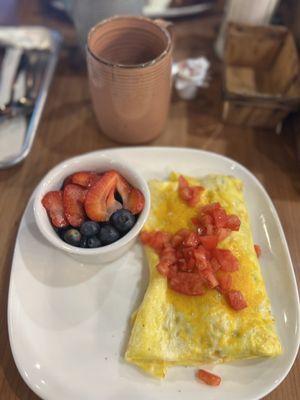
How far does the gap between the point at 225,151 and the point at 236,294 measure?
0.56 metres

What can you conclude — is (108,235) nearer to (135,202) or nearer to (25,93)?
(135,202)

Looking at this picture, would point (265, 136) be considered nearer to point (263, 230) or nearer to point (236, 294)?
point (263, 230)

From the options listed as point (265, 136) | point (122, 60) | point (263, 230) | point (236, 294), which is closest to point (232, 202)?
point (263, 230)

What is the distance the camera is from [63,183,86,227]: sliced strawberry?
2.89 feet

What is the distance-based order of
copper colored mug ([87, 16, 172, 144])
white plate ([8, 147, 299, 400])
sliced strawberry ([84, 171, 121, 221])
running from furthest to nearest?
copper colored mug ([87, 16, 172, 144]) < sliced strawberry ([84, 171, 121, 221]) < white plate ([8, 147, 299, 400])

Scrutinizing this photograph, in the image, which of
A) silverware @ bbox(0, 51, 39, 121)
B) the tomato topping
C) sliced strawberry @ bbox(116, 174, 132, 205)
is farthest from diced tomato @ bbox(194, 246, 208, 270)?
silverware @ bbox(0, 51, 39, 121)

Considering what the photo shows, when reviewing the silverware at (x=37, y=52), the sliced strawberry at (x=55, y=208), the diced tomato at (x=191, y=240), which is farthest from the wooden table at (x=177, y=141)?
the diced tomato at (x=191, y=240)

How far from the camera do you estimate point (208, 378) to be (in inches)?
30.7

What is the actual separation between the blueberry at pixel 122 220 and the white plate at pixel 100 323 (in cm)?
13

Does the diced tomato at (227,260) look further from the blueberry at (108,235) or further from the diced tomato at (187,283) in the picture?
the blueberry at (108,235)

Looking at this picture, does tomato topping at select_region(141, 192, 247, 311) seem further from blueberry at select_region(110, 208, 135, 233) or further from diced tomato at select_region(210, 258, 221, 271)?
blueberry at select_region(110, 208, 135, 233)

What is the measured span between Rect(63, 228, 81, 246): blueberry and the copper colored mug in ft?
1.38

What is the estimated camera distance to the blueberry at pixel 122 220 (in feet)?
2.80

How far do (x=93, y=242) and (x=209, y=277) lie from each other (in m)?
0.28
